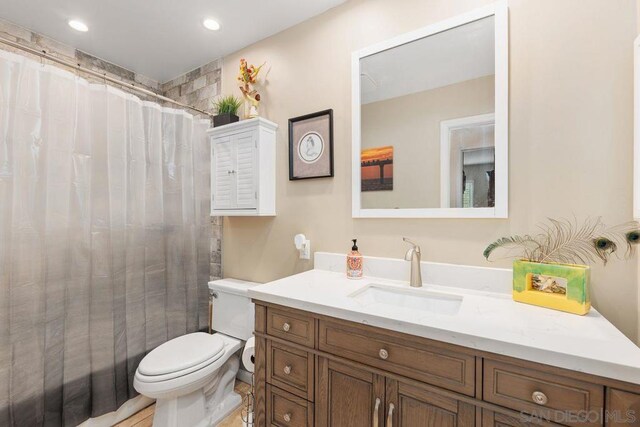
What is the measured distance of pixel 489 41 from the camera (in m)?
1.24

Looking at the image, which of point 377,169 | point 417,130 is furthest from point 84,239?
point 417,130

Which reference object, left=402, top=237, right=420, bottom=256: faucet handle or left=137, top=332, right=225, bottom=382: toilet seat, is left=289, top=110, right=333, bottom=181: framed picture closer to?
left=402, top=237, right=420, bottom=256: faucet handle

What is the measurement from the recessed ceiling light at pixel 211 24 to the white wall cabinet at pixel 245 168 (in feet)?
2.08

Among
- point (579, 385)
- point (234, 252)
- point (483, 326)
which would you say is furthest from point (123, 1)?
point (579, 385)

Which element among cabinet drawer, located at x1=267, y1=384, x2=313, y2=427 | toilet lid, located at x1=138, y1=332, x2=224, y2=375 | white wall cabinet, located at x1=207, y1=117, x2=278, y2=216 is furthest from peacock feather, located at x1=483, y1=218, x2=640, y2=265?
toilet lid, located at x1=138, y1=332, x2=224, y2=375

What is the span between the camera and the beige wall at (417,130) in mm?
1289

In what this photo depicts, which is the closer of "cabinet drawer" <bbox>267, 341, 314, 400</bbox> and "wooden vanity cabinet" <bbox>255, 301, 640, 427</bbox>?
"wooden vanity cabinet" <bbox>255, 301, 640, 427</bbox>

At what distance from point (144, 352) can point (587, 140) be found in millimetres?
2548

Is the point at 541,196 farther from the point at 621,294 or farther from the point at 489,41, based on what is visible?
the point at 489,41

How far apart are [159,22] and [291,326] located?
2.01 m

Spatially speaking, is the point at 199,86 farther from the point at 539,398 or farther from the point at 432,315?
the point at 539,398

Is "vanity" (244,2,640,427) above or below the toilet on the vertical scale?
above

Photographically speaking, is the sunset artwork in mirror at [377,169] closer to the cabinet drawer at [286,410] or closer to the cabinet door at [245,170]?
the cabinet door at [245,170]

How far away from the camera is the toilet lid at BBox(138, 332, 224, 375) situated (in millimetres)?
1427
